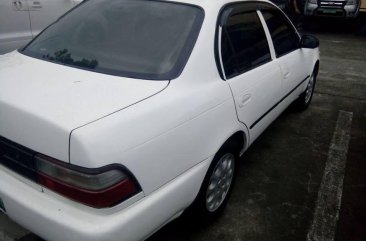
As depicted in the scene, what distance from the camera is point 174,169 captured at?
1.93 meters

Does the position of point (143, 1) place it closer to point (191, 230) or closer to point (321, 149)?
point (191, 230)

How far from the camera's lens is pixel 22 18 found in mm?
4762

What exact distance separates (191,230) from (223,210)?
346mm

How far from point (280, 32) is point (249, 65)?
973mm

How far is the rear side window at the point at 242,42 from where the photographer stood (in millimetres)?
2535

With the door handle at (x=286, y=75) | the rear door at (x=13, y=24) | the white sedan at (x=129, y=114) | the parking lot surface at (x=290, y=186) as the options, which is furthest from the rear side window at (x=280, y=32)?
the rear door at (x=13, y=24)

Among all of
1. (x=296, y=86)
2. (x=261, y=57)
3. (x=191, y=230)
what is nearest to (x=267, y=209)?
(x=191, y=230)

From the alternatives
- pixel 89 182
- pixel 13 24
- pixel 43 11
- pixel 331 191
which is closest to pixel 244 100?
pixel 331 191

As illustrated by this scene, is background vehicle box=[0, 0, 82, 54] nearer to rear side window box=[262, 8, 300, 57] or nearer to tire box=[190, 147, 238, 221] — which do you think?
rear side window box=[262, 8, 300, 57]

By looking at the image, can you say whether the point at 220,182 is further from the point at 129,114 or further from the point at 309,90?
the point at 309,90

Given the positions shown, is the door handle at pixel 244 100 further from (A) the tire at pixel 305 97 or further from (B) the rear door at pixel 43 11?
(B) the rear door at pixel 43 11

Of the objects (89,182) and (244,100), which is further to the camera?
(244,100)

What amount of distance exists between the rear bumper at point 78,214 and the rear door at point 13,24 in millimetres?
3206

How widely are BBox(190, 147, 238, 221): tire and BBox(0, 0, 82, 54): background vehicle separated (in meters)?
3.44
